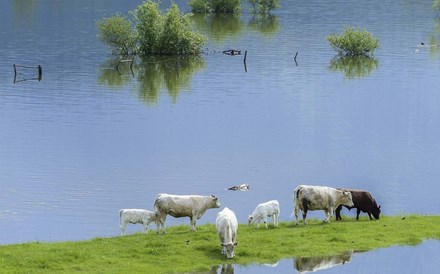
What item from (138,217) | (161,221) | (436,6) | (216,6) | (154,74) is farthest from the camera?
(436,6)

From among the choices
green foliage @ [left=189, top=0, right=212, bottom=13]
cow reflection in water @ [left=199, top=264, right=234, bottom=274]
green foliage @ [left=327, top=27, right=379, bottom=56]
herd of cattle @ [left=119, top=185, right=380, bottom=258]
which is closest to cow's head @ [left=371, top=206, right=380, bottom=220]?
herd of cattle @ [left=119, top=185, right=380, bottom=258]

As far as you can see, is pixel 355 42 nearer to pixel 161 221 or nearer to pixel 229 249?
pixel 161 221

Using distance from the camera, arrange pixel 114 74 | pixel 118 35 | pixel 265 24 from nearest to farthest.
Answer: pixel 114 74 < pixel 118 35 < pixel 265 24

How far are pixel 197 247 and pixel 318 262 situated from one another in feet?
13.5

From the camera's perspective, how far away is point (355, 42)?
109312 mm

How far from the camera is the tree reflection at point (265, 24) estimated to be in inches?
5192

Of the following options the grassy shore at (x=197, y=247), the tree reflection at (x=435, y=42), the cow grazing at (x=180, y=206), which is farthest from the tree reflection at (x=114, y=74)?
the grassy shore at (x=197, y=247)

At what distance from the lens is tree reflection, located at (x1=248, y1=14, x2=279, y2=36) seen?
433 feet

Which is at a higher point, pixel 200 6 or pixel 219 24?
pixel 200 6

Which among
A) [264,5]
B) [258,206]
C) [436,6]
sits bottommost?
[258,206]

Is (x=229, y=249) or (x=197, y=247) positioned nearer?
(x=229, y=249)

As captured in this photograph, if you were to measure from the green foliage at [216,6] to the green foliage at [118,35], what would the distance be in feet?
150

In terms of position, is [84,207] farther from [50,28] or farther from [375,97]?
[50,28]

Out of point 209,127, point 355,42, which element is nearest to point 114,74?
point 209,127
